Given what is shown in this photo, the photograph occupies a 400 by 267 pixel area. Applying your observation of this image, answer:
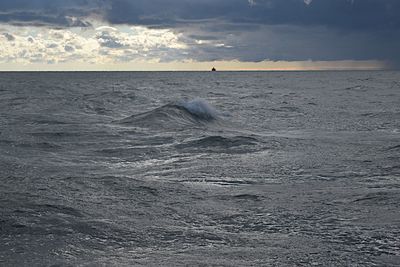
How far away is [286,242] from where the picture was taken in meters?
6.17

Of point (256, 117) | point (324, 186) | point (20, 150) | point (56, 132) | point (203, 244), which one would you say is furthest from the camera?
point (256, 117)

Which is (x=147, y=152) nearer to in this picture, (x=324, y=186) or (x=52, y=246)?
(x=324, y=186)

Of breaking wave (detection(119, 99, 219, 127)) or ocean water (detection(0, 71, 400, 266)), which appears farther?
breaking wave (detection(119, 99, 219, 127))

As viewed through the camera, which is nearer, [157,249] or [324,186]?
[157,249]

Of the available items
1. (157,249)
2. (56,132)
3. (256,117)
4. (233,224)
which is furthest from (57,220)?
(256,117)

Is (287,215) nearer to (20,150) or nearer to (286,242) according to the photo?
(286,242)

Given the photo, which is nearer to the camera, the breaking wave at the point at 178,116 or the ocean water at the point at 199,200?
the ocean water at the point at 199,200

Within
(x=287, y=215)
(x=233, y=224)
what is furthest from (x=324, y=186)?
(x=233, y=224)

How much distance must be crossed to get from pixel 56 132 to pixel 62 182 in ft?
28.2

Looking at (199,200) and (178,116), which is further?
→ (178,116)

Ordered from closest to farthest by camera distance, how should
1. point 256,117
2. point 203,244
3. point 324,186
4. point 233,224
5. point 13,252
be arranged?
point 13,252 < point 203,244 < point 233,224 < point 324,186 < point 256,117

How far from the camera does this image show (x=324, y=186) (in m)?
9.37

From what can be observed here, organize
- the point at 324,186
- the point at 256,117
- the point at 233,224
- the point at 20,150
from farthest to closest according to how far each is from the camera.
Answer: the point at 256,117 → the point at 20,150 → the point at 324,186 → the point at 233,224

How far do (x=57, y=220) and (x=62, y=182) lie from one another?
2.50m
